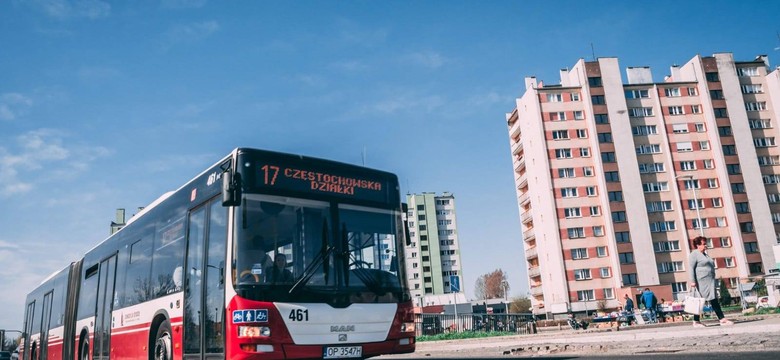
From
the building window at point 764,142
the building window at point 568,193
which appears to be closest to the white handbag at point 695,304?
the building window at point 568,193

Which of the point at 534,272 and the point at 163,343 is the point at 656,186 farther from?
the point at 163,343

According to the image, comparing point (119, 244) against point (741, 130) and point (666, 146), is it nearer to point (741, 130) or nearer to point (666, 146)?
point (666, 146)

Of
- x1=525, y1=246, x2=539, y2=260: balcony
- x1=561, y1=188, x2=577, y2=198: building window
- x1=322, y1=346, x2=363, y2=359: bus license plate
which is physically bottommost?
x1=322, y1=346, x2=363, y2=359: bus license plate

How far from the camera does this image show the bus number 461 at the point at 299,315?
24.6 ft

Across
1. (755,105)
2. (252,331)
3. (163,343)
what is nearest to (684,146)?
(755,105)

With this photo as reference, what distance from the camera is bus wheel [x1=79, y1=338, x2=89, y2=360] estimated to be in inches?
530

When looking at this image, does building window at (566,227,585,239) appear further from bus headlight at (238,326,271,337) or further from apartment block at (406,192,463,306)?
bus headlight at (238,326,271,337)

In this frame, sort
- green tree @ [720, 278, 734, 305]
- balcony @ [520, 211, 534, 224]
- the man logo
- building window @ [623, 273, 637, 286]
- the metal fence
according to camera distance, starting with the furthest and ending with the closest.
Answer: balcony @ [520, 211, 534, 224] < building window @ [623, 273, 637, 286] < green tree @ [720, 278, 734, 305] < the metal fence < the man logo

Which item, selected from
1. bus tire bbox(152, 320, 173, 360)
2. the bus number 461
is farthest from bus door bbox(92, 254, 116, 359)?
the bus number 461

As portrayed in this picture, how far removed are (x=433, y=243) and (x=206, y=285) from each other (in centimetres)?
11108

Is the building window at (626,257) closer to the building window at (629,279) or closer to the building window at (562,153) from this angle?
the building window at (629,279)

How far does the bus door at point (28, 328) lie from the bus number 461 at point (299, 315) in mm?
16466

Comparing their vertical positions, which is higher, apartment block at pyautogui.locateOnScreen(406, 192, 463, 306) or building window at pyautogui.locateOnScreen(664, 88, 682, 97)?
building window at pyautogui.locateOnScreen(664, 88, 682, 97)

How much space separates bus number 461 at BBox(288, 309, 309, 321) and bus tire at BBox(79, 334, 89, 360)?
8.21 meters
